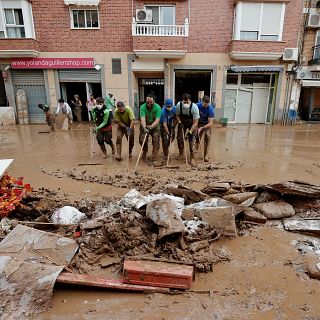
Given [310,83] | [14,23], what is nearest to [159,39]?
[14,23]

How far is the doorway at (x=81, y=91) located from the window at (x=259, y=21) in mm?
8133

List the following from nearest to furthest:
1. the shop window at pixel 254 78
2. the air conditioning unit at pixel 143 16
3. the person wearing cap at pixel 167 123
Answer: the person wearing cap at pixel 167 123 < the air conditioning unit at pixel 143 16 < the shop window at pixel 254 78

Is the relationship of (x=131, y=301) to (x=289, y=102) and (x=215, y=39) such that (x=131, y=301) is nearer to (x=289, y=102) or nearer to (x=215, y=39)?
→ (x=215, y=39)

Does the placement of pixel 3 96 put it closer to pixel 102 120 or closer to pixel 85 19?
pixel 85 19

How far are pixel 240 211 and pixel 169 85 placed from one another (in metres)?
11.9

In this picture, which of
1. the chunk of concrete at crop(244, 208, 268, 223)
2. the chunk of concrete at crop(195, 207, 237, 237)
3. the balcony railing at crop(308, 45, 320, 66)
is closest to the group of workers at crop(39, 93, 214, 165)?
the chunk of concrete at crop(244, 208, 268, 223)

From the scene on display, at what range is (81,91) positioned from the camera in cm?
1602

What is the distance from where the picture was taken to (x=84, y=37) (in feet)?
45.8

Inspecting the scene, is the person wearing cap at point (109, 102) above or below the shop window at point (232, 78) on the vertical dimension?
below

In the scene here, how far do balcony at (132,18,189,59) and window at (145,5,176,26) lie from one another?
0.89m

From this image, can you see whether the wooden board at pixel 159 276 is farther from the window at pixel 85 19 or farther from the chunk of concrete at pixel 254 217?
the window at pixel 85 19

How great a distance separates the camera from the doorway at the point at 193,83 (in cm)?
1516

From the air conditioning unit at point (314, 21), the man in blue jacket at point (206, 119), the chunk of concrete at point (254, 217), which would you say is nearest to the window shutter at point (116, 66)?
the man in blue jacket at point (206, 119)

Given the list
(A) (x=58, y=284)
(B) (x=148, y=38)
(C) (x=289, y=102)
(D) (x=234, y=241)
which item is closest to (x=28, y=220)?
(A) (x=58, y=284)
